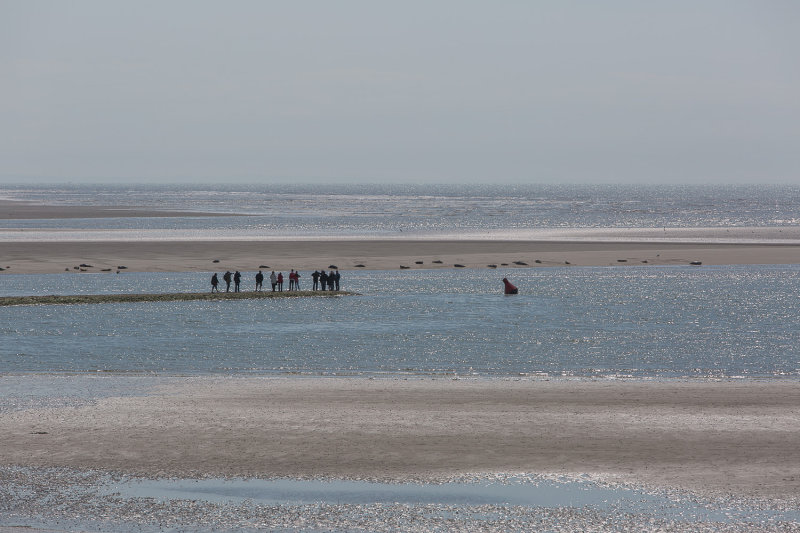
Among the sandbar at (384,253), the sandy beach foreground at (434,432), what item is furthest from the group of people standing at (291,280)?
the sandy beach foreground at (434,432)

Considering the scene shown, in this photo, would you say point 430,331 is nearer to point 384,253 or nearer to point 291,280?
point 291,280

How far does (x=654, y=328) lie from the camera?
120 ft

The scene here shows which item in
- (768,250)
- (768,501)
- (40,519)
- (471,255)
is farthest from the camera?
(768,250)

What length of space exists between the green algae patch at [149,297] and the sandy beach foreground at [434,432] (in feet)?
65.2

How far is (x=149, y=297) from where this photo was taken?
44094 mm

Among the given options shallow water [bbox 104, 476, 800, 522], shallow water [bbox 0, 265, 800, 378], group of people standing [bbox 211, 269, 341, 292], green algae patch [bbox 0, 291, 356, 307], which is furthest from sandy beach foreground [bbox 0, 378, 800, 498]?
group of people standing [bbox 211, 269, 341, 292]

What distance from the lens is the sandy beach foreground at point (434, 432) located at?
664 inches

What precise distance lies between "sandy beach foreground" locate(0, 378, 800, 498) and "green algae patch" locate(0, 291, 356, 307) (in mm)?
19880

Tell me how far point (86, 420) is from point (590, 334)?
797 inches

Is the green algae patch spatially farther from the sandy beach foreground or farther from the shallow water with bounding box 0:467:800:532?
the shallow water with bounding box 0:467:800:532

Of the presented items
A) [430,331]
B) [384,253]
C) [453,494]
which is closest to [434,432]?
[453,494]

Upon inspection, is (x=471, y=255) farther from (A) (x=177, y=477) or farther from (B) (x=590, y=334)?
(A) (x=177, y=477)

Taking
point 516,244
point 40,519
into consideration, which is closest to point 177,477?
point 40,519

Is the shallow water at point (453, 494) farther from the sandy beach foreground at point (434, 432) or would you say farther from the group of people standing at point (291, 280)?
the group of people standing at point (291, 280)
